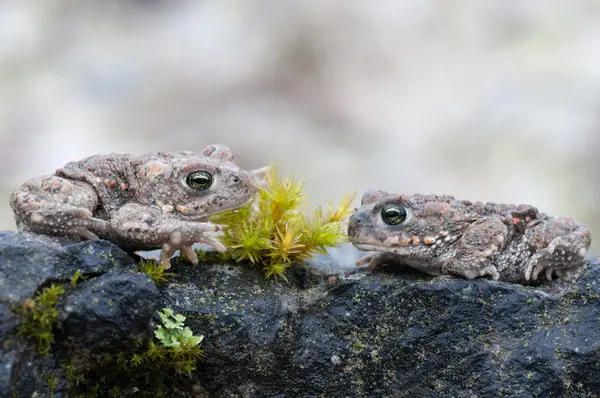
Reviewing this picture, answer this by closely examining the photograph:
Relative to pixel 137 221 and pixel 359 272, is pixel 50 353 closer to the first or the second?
pixel 137 221

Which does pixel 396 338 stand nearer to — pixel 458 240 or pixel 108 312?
pixel 458 240

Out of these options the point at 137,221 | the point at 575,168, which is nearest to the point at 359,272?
the point at 137,221

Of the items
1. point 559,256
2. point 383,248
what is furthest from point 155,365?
point 559,256

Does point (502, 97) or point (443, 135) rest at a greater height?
point (502, 97)

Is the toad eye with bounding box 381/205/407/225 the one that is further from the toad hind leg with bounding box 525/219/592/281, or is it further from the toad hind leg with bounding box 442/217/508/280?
the toad hind leg with bounding box 525/219/592/281

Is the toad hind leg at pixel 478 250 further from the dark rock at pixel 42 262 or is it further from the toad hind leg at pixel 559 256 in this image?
the dark rock at pixel 42 262

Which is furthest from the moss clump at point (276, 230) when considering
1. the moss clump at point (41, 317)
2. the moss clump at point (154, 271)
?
the moss clump at point (41, 317)
